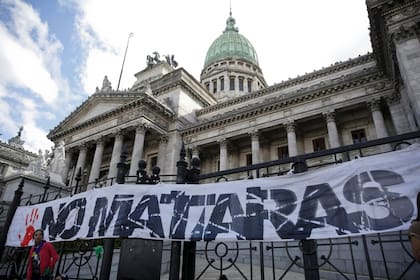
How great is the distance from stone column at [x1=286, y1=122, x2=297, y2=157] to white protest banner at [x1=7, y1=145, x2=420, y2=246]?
656 inches

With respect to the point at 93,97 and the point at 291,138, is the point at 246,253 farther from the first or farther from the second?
the point at 93,97

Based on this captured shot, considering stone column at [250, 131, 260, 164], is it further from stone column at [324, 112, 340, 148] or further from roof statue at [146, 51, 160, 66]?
roof statue at [146, 51, 160, 66]

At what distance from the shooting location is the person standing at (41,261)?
485 centimetres

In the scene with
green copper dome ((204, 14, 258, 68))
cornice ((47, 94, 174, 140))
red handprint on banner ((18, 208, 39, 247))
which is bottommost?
red handprint on banner ((18, 208, 39, 247))

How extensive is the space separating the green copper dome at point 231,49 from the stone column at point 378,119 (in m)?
33.0

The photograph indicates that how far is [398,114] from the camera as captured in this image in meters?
16.7

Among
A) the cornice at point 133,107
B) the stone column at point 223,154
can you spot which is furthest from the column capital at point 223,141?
the cornice at point 133,107

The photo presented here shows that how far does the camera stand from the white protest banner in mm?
3008

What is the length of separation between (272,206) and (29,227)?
5.70 metres

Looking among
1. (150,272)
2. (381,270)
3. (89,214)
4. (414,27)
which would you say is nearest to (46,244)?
(89,214)

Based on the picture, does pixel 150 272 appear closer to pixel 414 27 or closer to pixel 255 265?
pixel 255 265

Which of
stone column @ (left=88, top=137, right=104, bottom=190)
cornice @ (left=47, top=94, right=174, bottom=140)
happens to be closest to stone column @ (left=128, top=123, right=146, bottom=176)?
cornice @ (left=47, top=94, right=174, bottom=140)

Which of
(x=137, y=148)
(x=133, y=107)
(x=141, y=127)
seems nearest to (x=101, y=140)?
(x=133, y=107)

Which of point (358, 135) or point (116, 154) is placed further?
point (116, 154)
